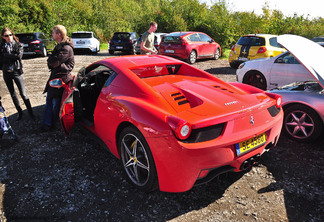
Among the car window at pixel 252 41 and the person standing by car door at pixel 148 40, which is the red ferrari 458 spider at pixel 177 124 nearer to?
the person standing by car door at pixel 148 40

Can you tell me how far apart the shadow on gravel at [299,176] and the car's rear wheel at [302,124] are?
0.43ft

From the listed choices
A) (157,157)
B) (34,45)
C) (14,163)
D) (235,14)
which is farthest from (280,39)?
(235,14)

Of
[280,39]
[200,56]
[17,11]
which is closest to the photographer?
[280,39]

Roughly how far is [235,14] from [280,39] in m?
17.5

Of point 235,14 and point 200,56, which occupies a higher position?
point 235,14

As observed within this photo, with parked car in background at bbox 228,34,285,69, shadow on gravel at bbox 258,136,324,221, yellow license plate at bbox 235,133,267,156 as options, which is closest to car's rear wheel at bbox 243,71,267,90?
parked car in background at bbox 228,34,285,69

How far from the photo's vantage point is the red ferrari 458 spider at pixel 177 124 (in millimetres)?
2229

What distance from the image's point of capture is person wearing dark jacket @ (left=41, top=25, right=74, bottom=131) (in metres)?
4.13

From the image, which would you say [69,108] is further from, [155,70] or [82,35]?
[82,35]

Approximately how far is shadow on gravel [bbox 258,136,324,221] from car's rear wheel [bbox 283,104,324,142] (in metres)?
0.13

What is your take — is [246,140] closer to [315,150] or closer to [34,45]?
[315,150]

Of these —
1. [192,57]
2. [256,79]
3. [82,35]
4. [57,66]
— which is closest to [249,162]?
[57,66]

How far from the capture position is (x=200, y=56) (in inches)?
497

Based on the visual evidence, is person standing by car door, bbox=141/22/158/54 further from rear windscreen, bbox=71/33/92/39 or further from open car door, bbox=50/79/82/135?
rear windscreen, bbox=71/33/92/39
